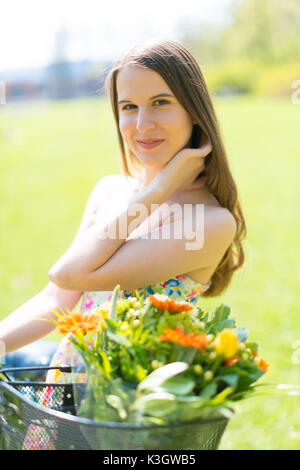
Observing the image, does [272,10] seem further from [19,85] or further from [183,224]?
[183,224]

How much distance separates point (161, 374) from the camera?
1.06 meters

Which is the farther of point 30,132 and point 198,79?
point 30,132

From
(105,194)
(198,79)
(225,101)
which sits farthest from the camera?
(225,101)

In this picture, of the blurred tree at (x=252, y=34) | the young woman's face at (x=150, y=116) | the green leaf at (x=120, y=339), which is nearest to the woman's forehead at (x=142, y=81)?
the young woman's face at (x=150, y=116)

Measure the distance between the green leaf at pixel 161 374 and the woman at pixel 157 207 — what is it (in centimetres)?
63

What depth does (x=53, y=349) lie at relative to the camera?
8.45 ft

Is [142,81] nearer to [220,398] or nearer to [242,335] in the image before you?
[242,335]

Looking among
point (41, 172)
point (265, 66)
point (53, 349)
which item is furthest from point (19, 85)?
point (53, 349)

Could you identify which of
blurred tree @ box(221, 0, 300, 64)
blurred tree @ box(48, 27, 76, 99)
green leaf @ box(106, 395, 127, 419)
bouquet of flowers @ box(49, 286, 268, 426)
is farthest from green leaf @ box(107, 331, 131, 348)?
blurred tree @ box(48, 27, 76, 99)

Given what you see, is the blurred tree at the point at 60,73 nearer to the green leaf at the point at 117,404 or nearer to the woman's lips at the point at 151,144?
the woman's lips at the point at 151,144

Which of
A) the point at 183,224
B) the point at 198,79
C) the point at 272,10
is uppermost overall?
the point at 272,10

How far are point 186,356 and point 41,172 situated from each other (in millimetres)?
13611

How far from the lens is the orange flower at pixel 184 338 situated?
43.0 inches

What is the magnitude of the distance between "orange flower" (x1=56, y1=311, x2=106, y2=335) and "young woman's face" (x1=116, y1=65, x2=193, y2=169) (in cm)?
82
